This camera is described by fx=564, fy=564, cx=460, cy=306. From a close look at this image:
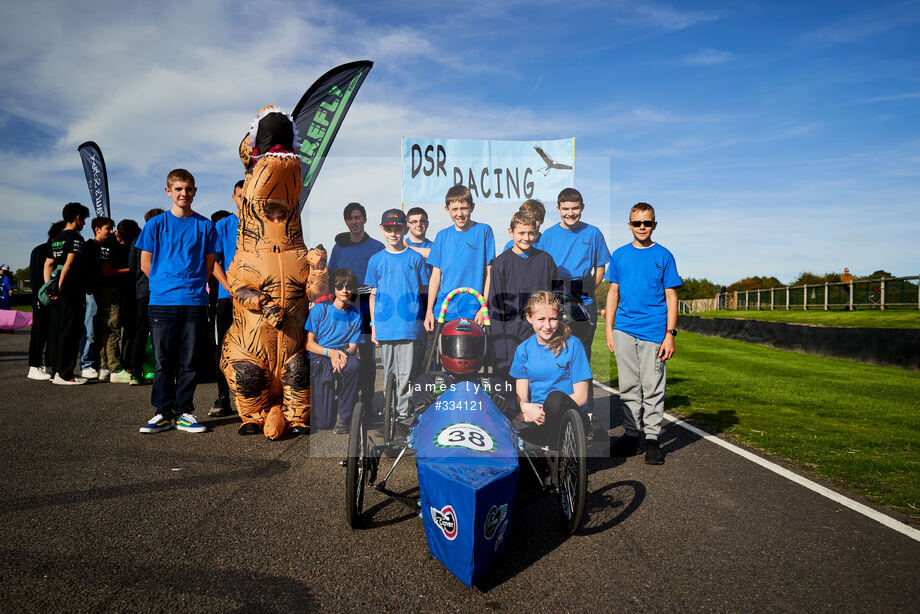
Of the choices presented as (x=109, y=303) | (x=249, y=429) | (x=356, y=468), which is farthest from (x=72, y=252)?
(x=356, y=468)

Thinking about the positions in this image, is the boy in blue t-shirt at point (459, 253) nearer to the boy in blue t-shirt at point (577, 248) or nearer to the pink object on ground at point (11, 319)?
the boy in blue t-shirt at point (577, 248)

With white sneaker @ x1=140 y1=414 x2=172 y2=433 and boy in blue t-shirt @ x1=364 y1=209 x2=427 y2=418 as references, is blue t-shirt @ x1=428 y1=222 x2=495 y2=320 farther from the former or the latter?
white sneaker @ x1=140 y1=414 x2=172 y2=433

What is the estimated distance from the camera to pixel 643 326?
516cm

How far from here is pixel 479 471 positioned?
9.01 feet

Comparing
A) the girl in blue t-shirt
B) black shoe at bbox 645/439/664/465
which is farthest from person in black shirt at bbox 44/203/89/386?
black shoe at bbox 645/439/664/465

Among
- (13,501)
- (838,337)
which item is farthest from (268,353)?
(838,337)

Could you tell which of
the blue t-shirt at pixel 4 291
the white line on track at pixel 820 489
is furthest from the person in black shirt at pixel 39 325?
the white line on track at pixel 820 489

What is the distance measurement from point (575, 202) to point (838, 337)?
441 inches

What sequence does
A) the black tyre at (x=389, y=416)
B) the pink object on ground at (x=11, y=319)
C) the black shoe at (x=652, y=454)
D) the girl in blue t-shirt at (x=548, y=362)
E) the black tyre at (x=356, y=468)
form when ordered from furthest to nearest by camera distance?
the pink object on ground at (x=11, y=319) → the black shoe at (x=652, y=454) → the black tyre at (x=389, y=416) → the girl in blue t-shirt at (x=548, y=362) → the black tyre at (x=356, y=468)

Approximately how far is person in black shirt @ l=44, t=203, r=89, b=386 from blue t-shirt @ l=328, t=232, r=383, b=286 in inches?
167

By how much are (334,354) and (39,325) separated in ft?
19.3

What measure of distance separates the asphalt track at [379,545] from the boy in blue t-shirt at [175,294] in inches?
31.9

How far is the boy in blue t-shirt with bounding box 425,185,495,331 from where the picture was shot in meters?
5.57

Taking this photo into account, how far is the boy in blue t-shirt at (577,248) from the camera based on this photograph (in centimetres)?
602
